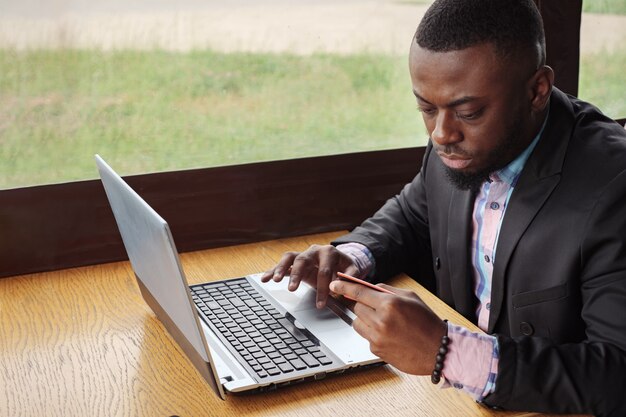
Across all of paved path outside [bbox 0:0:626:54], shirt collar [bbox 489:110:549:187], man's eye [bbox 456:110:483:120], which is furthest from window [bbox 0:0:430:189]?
man's eye [bbox 456:110:483:120]

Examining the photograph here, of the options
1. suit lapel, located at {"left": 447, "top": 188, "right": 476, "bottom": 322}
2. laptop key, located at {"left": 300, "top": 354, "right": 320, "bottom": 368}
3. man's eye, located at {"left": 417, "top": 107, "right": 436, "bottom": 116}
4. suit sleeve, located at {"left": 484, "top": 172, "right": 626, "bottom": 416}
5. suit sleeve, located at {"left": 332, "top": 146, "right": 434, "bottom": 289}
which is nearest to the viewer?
suit sleeve, located at {"left": 484, "top": 172, "right": 626, "bottom": 416}

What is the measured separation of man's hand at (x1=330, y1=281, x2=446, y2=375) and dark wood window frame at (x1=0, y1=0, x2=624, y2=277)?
0.81m

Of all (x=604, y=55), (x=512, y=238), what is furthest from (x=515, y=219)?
(x=604, y=55)

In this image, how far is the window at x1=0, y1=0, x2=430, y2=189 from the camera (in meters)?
1.90

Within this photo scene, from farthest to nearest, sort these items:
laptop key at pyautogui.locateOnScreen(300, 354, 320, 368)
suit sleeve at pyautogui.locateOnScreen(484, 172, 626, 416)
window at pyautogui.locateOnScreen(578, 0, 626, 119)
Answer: window at pyautogui.locateOnScreen(578, 0, 626, 119), laptop key at pyautogui.locateOnScreen(300, 354, 320, 368), suit sleeve at pyautogui.locateOnScreen(484, 172, 626, 416)

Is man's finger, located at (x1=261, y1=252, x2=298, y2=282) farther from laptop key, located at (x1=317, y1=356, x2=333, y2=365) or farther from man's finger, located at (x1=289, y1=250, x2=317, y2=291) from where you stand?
laptop key, located at (x1=317, y1=356, x2=333, y2=365)

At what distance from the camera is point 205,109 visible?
6.70 ft

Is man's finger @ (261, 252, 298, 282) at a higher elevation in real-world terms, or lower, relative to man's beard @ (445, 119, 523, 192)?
lower

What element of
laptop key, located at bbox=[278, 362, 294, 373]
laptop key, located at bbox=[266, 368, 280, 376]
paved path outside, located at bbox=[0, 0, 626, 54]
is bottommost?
laptop key, located at bbox=[278, 362, 294, 373]

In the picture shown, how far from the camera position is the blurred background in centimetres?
190

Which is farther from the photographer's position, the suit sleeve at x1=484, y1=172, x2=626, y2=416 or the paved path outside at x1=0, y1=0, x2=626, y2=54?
the paved path outside at x1=0, y1=0, x2=626, y2=54

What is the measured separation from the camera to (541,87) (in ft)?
4.87

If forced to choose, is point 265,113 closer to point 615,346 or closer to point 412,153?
point 412,153

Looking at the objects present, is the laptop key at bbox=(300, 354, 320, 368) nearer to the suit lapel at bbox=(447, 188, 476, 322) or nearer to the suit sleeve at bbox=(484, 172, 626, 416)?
the suit sleeve at bbox=(484, 172, 626, 416)
